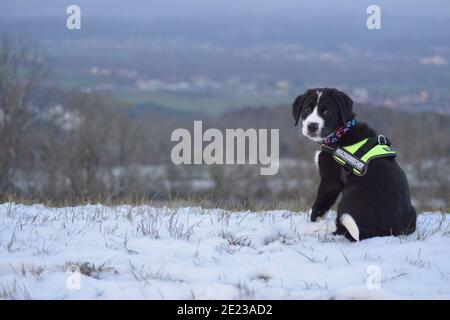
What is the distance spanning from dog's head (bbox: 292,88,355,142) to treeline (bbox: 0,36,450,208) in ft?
97.6

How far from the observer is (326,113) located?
6.55 m

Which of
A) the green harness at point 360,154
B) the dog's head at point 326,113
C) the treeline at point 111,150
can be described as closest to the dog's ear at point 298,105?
the dog's head at point 326,113

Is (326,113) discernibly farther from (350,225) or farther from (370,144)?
(350,225)

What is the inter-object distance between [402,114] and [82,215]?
57375 mm

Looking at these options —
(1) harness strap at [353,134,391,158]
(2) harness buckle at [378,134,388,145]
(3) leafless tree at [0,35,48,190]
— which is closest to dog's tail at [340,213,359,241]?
(1) harness strap at [353,134,391,158]

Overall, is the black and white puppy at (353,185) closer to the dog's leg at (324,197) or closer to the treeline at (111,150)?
the dog's leg at (324,197)

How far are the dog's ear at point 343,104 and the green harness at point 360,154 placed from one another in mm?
321

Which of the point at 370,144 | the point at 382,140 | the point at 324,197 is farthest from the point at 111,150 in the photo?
the point at 370,144

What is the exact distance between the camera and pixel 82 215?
661 centimetres

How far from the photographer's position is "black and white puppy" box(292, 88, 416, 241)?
5805mm

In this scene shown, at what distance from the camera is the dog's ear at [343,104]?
21.4ft

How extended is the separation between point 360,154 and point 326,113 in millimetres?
669
